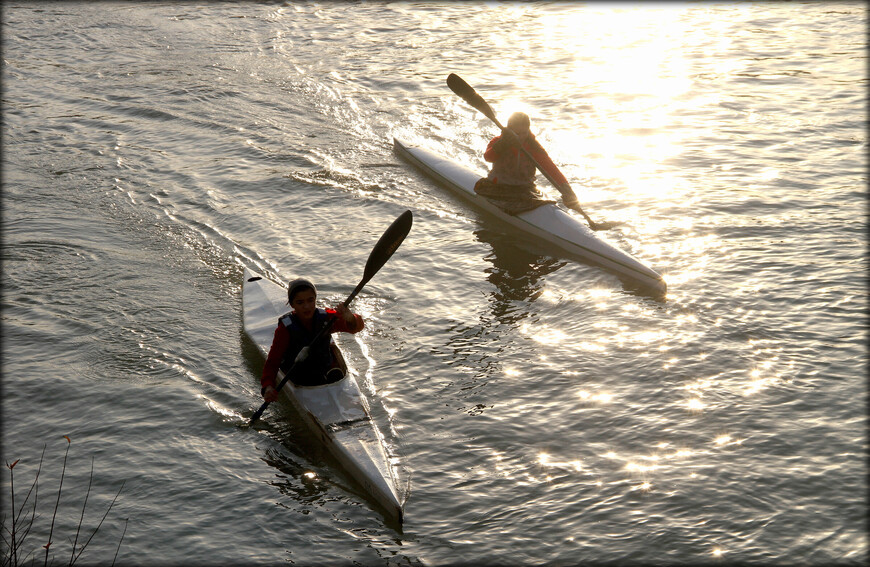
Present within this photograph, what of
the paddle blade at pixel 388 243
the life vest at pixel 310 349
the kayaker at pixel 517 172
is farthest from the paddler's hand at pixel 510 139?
the life vest at pixel 310 349

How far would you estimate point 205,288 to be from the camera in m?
8.23

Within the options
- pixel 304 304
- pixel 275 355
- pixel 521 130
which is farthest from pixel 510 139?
pixel 275 355

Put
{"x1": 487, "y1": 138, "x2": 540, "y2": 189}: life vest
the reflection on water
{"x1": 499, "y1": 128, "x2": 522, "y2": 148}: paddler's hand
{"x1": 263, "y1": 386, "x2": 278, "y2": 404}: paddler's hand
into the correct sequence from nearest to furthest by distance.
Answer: {"x1": 263, "y1": 386, "x2": 278, "y2": 404}: paddler's hand
the reflection on water
{"x1": 499, "y1": 128, "x2": 522, "y2": 148}: paddler's hand
{"x1": 487, "y1": 138, "x2": 540, "y2": 189}: life vest

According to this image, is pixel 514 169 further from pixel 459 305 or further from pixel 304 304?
pixel 304 304

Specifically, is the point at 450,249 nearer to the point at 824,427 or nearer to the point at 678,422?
the point at 678,422

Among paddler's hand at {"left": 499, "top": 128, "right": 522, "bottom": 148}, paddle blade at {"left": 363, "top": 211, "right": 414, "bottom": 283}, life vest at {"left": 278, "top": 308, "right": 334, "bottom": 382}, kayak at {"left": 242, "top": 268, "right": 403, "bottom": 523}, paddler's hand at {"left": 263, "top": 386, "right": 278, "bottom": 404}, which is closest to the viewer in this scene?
kayak at {"left": 242, "top": 268, "right": 403, "bottom": 523}

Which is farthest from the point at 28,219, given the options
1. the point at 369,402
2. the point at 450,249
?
the point at 369,402

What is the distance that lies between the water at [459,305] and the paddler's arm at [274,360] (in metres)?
0.39

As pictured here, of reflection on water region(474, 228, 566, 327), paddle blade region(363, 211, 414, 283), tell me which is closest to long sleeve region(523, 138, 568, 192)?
reflection on water region(474, 228, 566, 327)

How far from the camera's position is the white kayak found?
7812 millimetres

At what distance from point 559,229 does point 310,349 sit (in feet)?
12.0

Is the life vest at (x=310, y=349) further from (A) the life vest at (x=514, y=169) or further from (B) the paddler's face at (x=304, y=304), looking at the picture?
(A) the life vest at (x=514, y=169)

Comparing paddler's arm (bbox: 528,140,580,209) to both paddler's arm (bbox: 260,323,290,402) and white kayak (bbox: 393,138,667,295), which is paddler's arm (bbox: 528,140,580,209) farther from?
paddler's arm (bbox: 260,323,290,402)

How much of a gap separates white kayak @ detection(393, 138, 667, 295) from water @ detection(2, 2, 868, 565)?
0.17 meters
